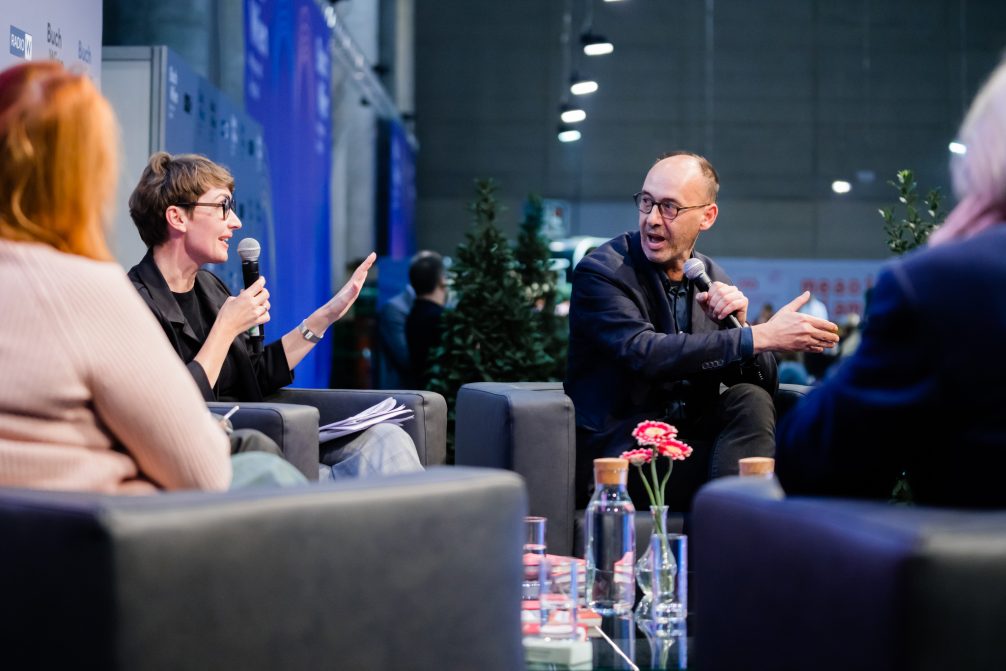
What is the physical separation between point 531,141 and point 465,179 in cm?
110

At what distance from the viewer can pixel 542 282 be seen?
7617 mm

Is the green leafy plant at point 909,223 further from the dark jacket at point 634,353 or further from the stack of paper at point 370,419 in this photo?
the stack of paper at point 370,419

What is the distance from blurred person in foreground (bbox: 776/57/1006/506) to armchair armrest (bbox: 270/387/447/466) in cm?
185

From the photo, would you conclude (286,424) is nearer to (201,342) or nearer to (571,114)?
(201,342)

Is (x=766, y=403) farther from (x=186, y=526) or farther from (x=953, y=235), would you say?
(x=186, y=526)

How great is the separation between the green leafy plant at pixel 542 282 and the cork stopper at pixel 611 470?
506 cm

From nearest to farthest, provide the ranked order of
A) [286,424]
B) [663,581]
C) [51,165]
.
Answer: [51,165]
[663,581]
[286,424]

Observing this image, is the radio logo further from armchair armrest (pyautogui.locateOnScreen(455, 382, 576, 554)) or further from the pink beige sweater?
the pink beige sweater

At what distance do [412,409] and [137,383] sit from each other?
1.77 metres

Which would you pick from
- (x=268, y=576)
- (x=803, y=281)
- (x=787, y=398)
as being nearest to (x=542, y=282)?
(x=787, y=398)

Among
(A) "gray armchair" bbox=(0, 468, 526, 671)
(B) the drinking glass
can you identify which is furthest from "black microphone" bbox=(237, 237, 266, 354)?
(A) "gray armchair" bbox=(0, 468, 526, 671)

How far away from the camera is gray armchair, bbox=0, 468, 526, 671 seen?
128cm

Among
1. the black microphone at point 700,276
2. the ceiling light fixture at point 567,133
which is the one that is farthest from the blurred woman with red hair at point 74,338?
the ceiling light fixture at point 567,133

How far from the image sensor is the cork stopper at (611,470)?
2.33 m
